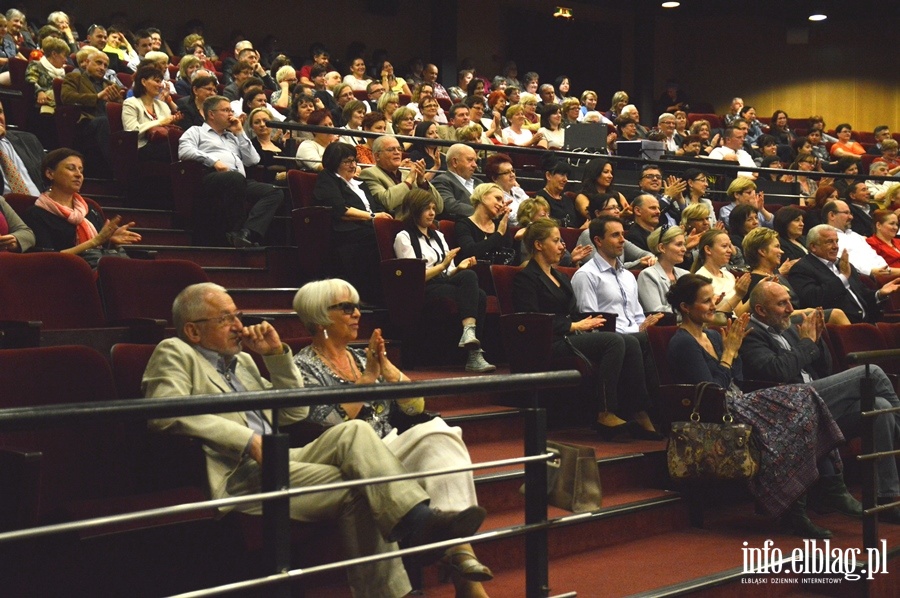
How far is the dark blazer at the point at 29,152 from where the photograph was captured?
4.40 metres

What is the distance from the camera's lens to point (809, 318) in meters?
3.89

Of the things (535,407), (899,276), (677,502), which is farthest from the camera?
(899,276)

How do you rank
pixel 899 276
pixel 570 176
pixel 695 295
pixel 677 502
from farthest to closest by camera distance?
1. pixel 570 176
2. pixel 899 276
3. pixel 695 295
4. pixel 677 502

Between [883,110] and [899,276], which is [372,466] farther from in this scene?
[883,110]

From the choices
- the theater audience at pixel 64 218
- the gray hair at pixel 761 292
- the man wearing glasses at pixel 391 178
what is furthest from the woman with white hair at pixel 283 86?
the gray hair at pixel 761 292

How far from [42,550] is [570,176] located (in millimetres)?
4912

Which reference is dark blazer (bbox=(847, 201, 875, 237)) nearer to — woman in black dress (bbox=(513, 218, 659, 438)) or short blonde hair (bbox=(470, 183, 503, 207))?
short blonde hair (bbox=(470, 183, 503, 207))

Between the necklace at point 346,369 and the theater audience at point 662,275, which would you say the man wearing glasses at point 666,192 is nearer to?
the theater audience at point 662,275

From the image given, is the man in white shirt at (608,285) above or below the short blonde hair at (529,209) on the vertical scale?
below

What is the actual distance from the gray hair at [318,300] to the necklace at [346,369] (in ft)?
0.23

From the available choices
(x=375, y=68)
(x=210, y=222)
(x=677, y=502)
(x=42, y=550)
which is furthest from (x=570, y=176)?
(x=42, y=550)

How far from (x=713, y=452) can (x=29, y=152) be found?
311 cm

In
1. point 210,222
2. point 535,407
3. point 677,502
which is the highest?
point 210,222

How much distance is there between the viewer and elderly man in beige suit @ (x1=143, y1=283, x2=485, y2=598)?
87.0 inches
